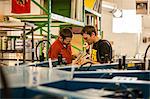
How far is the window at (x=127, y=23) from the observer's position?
8.85 meters

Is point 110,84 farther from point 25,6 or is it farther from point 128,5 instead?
point 128,5

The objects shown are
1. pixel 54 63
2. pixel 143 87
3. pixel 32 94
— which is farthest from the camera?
pixel 54 63

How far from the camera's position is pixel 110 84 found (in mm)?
1664

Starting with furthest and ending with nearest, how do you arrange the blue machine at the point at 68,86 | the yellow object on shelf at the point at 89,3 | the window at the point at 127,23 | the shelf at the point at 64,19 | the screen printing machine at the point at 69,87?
1. the window at the point at 127,23
2. the yellow object on shelf at the point at 89,3
3. the shelf at the point at 64,19
4. the blue machine at the point at 68,86
5. the screen printing machine at the point at 69,87

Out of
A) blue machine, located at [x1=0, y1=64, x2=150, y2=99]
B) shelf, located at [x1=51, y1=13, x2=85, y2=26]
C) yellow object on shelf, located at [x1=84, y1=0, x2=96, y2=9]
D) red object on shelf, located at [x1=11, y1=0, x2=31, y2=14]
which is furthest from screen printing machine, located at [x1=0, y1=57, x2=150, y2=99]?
yellow object on shelf, located at [x1=84, y1=0, x2=96, y2=9]

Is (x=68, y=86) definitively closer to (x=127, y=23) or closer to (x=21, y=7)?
(x=21, y=7)

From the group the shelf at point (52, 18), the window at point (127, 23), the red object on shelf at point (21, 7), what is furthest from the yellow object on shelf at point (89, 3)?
the window at point (127, 23)

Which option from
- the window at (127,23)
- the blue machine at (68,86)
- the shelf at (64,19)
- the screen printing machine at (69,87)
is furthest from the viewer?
the window at (127,23)

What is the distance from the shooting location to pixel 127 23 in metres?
8.95

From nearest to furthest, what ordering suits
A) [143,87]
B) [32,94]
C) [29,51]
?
[32,94] < [143,87] < [29,51]

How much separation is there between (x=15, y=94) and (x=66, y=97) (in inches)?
12.3

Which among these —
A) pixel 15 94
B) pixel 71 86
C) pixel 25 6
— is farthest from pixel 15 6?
pixel 15 94

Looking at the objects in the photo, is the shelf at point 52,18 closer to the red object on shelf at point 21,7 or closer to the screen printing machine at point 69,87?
the red object on shelf at point 21,7

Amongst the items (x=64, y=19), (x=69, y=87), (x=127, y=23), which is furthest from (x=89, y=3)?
(x=69, y=87)
